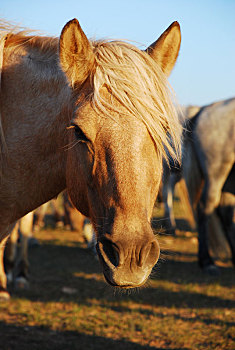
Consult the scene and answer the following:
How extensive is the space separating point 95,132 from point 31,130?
59 centimetres

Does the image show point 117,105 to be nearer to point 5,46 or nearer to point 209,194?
point 5,46

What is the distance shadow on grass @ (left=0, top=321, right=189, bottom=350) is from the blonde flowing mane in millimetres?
2526

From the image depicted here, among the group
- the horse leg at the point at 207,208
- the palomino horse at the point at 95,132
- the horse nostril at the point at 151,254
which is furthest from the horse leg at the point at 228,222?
the horse nostril at the point at 151,254

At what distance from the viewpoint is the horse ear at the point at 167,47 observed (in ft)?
7.10

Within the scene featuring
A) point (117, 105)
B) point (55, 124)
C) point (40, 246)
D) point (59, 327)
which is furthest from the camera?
point (40, 246)

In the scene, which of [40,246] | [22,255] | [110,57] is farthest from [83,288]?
[110,57]

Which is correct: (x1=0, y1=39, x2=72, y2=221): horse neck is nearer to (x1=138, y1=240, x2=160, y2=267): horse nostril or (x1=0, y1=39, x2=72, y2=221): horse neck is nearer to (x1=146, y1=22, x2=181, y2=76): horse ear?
(x1=146, y1=22, x2=181, y2=76): horse ear

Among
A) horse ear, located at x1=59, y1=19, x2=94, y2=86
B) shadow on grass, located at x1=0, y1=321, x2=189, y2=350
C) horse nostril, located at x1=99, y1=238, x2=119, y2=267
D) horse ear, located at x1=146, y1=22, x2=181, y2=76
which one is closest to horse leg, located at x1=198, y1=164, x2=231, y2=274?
shadow on grass, located at x1=0, y1=321, x2=189, y2=350

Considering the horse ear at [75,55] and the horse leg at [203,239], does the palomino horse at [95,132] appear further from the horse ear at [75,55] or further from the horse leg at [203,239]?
the horse leg at [203,239]

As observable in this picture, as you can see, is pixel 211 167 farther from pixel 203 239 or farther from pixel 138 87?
pixel 138 87

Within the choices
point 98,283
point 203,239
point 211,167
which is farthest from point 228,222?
point 98,283

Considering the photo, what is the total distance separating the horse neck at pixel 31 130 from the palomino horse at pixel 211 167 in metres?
3.80

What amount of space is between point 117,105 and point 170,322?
324cm

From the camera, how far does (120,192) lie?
5.75 feet
